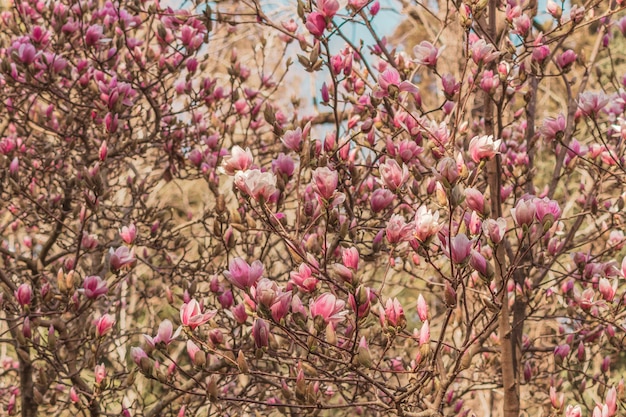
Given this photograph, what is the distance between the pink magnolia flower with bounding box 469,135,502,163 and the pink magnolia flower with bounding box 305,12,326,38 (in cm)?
58

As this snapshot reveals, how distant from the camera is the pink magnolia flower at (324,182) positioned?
152 centimetres

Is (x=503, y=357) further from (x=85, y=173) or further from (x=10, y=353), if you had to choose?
(x=10, y=353)

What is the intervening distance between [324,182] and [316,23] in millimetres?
566

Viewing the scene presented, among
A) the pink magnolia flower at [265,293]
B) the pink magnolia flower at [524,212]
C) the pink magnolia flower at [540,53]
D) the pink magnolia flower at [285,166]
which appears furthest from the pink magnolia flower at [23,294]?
the pink magnolia flower at [540,53]

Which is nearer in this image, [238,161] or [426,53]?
[238,161]

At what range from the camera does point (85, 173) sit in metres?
2.23

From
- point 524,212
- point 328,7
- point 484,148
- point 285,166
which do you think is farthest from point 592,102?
point 285,166

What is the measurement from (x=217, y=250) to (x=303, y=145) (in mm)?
1176

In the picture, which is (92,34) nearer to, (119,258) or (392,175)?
(119,258)

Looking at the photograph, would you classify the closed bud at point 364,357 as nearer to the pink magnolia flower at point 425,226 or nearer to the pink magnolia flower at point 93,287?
the pink magnolia flower at point 425,226

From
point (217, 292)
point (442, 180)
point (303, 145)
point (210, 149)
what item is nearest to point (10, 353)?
point (210, 149)

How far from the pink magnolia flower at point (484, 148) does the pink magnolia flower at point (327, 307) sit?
50 centimetres

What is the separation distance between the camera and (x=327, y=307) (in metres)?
1.45

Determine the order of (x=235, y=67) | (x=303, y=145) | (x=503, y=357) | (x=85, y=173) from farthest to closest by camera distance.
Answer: (x=235, y=67), (x=85, y=173), (x=503, y=357), (x=303, y=145)
